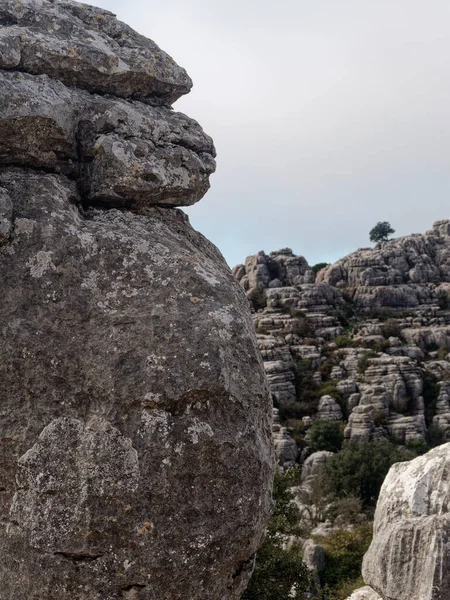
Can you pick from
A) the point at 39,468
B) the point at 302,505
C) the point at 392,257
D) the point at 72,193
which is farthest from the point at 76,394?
the point at 392,257

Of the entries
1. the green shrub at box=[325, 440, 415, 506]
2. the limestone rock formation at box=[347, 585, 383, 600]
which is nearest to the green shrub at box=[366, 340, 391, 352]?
the green shrub at box=[325, 440, 415, 506]

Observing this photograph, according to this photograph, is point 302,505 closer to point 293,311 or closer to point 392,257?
point 293,311

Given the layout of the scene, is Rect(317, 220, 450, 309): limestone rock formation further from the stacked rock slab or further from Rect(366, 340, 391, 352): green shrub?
the stacked rock slab

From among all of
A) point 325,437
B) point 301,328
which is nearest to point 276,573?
point 325,437

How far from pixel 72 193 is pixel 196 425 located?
6.47ft

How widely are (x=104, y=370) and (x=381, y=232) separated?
106 meters

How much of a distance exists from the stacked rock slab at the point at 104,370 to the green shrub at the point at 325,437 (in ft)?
140

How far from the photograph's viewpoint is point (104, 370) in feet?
15.8

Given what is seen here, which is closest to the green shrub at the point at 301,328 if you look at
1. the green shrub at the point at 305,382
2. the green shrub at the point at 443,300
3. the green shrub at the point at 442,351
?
the green shrub at the point at 305,382

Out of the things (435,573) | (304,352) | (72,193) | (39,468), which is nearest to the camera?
(39,468)

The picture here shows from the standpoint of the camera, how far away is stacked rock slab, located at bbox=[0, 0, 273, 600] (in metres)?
4.65

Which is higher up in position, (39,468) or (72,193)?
(72,193)

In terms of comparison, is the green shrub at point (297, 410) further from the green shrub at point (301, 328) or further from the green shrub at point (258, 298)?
the green shrub at point (258, 298)

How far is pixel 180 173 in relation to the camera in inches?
228
